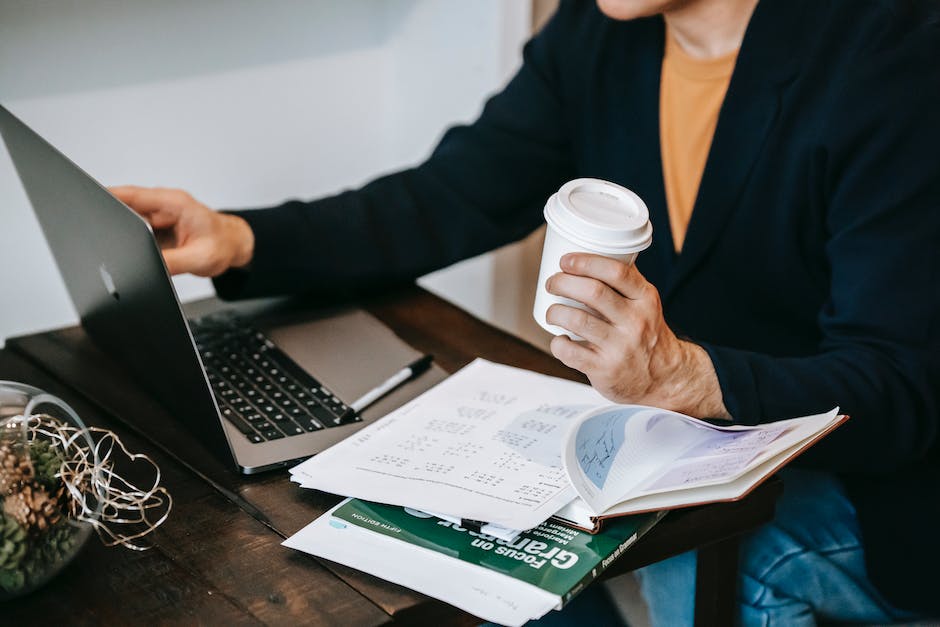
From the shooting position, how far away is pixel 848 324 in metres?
1.03

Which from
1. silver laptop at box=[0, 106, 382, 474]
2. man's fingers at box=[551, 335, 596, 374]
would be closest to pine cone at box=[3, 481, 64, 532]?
silver laptop at box=[0, 106, 382, 474]

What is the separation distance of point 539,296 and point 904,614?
0.56 m

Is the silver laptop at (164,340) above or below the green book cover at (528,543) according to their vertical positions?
above

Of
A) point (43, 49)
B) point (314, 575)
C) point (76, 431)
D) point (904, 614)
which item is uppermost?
point (43, 49)

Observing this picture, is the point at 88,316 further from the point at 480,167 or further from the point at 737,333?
the point at 737,333

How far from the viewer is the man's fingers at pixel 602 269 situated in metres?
0.81

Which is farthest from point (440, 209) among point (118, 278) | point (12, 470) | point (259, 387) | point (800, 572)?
point (12, 470)

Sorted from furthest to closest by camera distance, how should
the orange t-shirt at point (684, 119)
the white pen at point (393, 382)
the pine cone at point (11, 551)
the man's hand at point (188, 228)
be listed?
the orange t-shirt at point (684, 119), the man's hand at point (188, 228), the white pen at point (393, 382), the pine cone at point (11, 551)

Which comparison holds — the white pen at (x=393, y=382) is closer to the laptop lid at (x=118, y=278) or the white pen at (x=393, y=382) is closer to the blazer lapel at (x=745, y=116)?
the laptop lid at (x=118, y=278)

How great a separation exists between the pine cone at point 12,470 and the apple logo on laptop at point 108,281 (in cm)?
26

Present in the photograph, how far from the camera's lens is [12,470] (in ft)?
2.38

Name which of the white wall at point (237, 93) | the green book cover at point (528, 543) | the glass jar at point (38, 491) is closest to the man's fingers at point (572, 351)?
the green book cover at point (528, 543)

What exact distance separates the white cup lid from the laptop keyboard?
12.9 inches

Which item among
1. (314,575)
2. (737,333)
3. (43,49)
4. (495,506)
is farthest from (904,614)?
(43,49)
